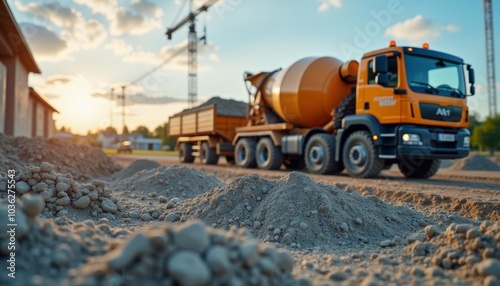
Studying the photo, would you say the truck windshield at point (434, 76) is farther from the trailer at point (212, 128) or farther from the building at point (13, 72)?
the building at point (13, 72)

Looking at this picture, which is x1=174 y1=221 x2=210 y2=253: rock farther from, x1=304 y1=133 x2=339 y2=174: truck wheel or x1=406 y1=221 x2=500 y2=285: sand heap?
x1=304 y1=133 x2=339 y2=174: truck wheel

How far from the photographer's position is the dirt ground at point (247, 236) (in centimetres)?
189

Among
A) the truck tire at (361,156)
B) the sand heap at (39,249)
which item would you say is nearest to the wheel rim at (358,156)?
the truck tire at (361,156)

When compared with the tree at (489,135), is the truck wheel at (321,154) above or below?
below

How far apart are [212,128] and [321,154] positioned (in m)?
6.04

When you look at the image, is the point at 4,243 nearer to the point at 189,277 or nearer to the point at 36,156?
the point at 189,277

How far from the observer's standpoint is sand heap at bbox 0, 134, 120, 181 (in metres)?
8.76

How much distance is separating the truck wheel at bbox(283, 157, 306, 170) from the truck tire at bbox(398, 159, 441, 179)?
3876mm

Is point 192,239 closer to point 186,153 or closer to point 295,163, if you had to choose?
point 295,163

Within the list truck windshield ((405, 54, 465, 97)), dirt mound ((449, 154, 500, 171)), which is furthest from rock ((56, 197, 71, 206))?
dirt mound ((449, 154, 500, 171))

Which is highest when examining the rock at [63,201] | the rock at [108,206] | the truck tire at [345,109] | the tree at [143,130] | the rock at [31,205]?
the tree at [143,130]

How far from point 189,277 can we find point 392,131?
25.2ft

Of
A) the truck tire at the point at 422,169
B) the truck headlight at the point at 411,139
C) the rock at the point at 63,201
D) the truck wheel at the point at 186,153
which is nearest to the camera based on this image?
the rock at the point at 63,201

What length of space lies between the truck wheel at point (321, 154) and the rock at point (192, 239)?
855 cm
